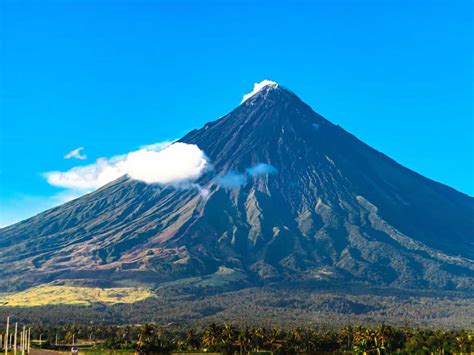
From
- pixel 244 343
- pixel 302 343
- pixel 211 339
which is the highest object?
pixel 211 339

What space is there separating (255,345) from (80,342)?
5192 centimetres

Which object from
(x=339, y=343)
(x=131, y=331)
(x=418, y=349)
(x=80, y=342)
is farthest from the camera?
(x=131, y=331)

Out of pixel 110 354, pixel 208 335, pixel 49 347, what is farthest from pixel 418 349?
pixel 49 347

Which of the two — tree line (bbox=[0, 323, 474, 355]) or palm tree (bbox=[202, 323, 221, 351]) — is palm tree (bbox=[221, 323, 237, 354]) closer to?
tree line (bbox=[0, 323, 474, 355])

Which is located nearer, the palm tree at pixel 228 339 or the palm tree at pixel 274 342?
the palm tree at pixel 274 342

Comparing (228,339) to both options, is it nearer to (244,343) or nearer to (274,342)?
(244,343)

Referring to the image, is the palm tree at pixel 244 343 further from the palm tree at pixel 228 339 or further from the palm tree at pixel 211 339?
the palm tree at pixel 211 339

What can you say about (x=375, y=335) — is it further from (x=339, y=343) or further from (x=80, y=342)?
(x=80, y=342)

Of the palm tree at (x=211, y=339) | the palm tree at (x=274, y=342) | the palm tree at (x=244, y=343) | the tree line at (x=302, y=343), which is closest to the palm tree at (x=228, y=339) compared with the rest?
the tree line at (x=302, y=343)

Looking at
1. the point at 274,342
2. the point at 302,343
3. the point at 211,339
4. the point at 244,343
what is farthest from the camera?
the point at 211,339

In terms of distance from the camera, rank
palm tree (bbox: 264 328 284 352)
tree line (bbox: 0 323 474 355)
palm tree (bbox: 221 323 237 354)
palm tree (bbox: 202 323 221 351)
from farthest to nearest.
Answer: palm tree (bbox: 202 323 221 351), palm tree (bbox: 221 323 237 354), palm tree (bbox: 264 328 284 352), tree line (bbox: 0 323 474 355)

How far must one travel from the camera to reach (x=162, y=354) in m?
133

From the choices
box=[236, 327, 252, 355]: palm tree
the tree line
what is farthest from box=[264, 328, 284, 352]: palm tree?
box=[236, 327, 252, 355]: palm tree

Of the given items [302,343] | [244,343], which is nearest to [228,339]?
[244,343]
